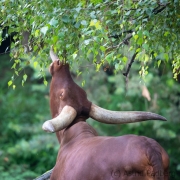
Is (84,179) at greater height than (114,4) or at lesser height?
lesser

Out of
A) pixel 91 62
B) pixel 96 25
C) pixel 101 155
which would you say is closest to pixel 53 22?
pixel 96 25

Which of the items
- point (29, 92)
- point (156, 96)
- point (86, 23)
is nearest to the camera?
point (86, 23)

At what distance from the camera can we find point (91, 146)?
4328 mm

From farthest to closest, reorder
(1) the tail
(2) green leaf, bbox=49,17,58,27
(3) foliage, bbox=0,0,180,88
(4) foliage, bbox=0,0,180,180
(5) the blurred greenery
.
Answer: (5) the blurred greenery < (4) foliage, bbox=0,0,180,180 < (3) foliage, bbox=0,0,180,88 < (2) green leaf, bbox=49,17,58,27 < (1) the tail

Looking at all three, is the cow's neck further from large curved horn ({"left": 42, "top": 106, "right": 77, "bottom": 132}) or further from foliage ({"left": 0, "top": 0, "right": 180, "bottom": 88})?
foliage ({"left": 0, "top": 0, "right": 180, "bottom": 88})

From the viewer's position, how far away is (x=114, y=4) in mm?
5121

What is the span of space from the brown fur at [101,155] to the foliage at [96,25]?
0.58m

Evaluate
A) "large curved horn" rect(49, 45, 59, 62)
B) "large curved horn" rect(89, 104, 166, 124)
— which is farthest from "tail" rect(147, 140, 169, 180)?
"large curved horn" rect(49, 45, 59, 62)

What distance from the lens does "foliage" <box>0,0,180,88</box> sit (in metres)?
4.60

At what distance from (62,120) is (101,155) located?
0.85 m

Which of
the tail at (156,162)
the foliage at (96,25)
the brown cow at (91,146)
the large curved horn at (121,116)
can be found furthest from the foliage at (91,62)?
the tail at (156,162)

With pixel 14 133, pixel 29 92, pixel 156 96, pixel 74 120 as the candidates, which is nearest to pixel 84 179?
pixel 74 120

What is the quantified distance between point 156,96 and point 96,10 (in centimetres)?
658

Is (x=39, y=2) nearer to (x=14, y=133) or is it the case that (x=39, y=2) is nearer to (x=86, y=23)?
(x=86, y=23)
